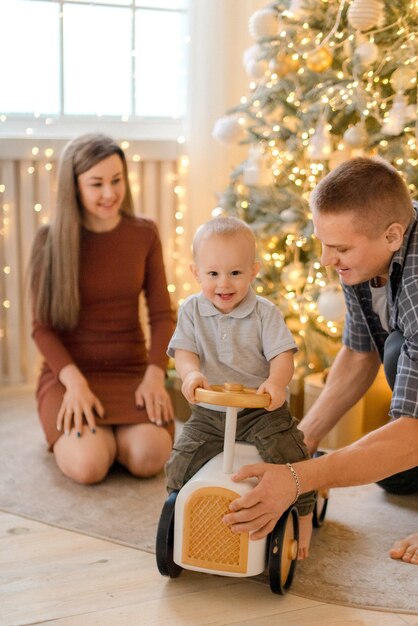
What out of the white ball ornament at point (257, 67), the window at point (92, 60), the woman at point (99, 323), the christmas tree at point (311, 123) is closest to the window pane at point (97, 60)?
the window at point (92, 60)

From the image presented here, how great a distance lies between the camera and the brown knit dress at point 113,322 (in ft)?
8.95

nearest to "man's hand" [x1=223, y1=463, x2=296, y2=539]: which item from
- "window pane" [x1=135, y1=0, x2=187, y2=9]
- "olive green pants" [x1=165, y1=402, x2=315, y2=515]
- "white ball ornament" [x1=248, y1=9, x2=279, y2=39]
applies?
"olive green pants" [x1=165, y1=402, x2=315, y2=515]

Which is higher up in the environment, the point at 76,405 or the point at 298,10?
the point at 298,10

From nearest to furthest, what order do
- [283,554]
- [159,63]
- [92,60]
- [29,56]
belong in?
[283,554] → [29,56] → [92,60] → [159,63]

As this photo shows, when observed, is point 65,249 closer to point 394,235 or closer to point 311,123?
point 311,123

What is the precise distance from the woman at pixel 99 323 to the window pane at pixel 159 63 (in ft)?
3.15

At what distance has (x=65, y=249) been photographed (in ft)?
8.80

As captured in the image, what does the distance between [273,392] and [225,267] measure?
0.28 metres

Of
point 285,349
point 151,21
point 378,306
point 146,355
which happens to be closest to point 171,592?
point 285,349

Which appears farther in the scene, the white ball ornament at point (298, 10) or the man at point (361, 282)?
the white ball ornament at point (298, 10)

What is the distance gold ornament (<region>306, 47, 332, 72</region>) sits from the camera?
2.88 meters

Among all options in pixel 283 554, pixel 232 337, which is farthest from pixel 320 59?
pixel 283 554

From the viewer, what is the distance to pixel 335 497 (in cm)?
246

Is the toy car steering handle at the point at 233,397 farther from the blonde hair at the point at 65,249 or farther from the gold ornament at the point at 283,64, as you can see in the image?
the gold ornament at the point at 283,64
